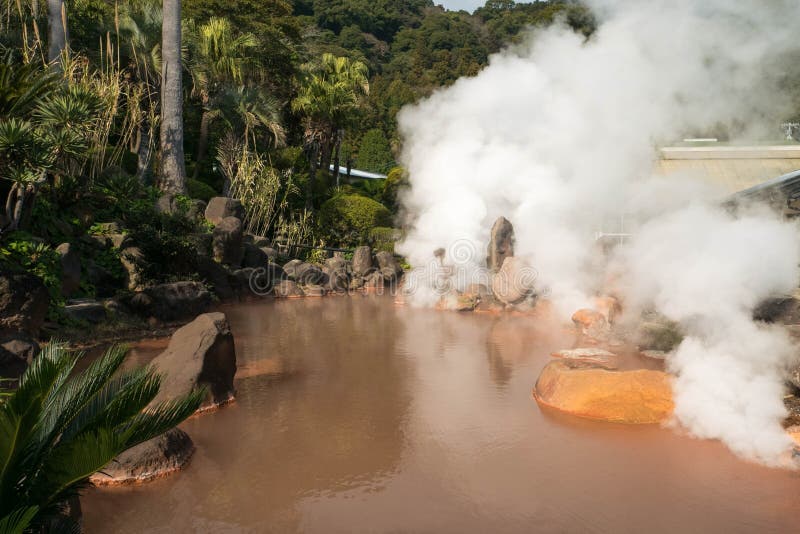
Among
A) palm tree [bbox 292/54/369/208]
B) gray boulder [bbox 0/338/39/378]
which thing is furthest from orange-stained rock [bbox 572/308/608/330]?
palm tree [bbox 292/54/369/208]

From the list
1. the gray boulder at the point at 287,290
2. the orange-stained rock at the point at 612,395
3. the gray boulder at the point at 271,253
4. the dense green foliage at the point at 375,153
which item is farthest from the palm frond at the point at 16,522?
the dense green foliage at the point at 375,153

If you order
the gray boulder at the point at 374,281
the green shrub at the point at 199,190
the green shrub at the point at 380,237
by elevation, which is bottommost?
the gray boulder at the point at 374,281

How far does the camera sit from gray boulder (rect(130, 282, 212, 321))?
11.9 metres

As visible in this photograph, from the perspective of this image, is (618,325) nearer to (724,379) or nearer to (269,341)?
(724,379)

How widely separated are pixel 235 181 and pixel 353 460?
618 inches

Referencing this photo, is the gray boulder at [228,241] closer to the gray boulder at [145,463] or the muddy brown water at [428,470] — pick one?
the muddy brown water at [428,470]

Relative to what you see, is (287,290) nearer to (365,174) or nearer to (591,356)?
(591,356)

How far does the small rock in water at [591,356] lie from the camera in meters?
9.68

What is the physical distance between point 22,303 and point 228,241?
8.11 m

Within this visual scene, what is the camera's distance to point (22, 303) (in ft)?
28.0

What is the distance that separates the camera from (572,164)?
15875 millimetres

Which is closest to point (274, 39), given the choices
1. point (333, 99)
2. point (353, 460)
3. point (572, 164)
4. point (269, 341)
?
point (333, 99)

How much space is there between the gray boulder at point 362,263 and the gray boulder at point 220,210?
396cm

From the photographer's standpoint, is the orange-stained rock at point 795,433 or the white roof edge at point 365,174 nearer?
the orange-stained rock at point 795,433
